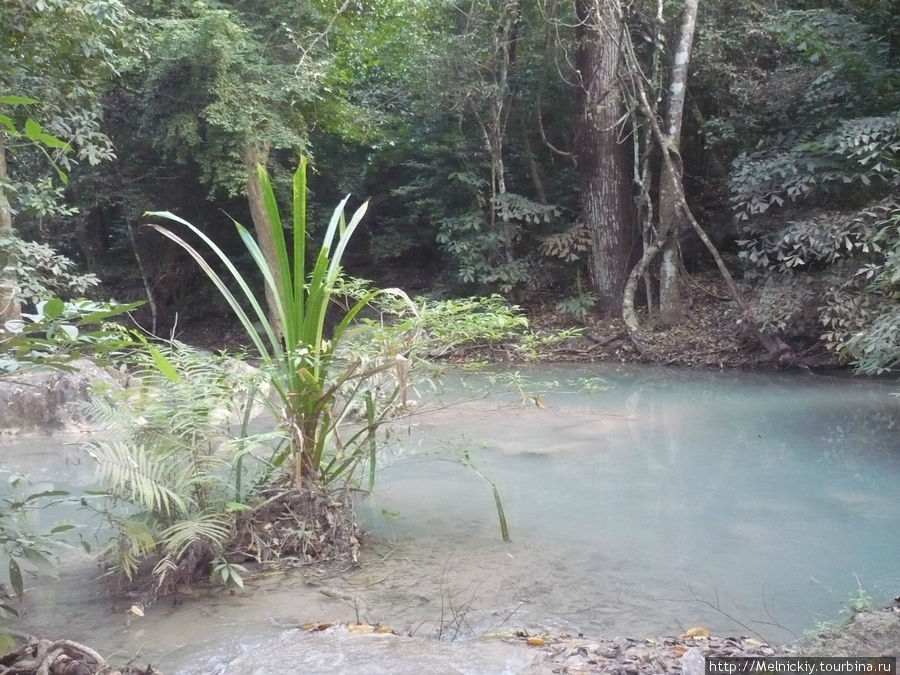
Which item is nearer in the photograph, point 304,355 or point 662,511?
point 304,355

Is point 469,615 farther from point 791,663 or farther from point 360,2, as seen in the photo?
point 360,2

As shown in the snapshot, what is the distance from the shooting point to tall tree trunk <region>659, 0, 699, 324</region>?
8.68 m

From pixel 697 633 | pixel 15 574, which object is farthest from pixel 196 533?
pixel 697 633

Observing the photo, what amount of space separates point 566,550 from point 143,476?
166 cm

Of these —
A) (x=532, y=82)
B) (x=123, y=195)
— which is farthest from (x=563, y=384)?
(x=123, y=195)

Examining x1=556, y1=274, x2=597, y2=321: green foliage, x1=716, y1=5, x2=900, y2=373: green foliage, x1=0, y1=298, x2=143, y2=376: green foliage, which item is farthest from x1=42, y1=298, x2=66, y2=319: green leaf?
x1=556, y1=274, x2=597, y2=321: green foliage

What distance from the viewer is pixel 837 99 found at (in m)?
8.22

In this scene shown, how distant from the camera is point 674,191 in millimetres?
9031

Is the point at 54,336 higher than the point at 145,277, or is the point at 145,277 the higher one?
the point at 54,336

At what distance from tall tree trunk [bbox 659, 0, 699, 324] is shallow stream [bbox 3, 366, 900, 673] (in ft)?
12.7

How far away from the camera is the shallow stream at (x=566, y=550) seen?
2.46 meters

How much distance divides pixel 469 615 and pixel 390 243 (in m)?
10.1

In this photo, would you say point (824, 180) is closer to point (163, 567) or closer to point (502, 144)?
point (502, 144)

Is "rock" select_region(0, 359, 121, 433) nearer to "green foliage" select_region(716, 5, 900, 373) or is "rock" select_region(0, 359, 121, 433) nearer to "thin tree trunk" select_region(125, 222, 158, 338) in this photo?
"thin tree trunk" select_region(125, 222, 158, 338)
